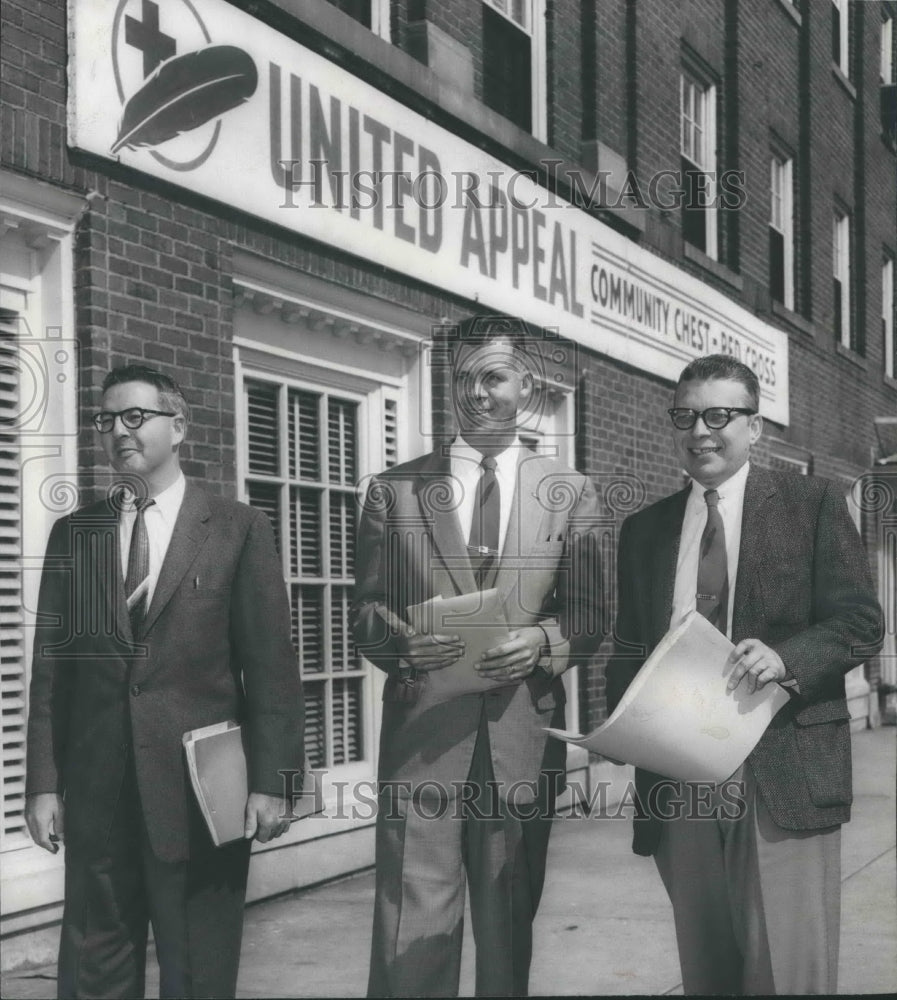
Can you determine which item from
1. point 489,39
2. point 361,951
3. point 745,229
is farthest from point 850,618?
point 745,229

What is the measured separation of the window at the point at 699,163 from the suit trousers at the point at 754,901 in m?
7.70

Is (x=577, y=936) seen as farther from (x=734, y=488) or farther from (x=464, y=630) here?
(x=734, y=488)

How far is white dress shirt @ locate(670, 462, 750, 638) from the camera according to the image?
3.89 metres

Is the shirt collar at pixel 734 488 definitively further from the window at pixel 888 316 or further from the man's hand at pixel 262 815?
the window at pixel 888 316

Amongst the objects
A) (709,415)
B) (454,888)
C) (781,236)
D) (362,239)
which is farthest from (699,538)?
(781,236)

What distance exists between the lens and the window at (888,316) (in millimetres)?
13758

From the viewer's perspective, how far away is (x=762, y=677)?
361 centimetres

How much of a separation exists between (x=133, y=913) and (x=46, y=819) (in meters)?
0.34

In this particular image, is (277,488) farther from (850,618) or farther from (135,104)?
(850,618)

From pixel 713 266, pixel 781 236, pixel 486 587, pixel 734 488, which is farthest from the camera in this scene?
pixel 781 236

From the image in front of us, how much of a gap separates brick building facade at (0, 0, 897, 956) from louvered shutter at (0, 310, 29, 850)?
1 cm

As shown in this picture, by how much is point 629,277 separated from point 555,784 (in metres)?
5.73

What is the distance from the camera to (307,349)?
688 cm

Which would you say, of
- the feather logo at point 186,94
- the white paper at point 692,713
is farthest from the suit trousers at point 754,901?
the feather logo at point 186,94
